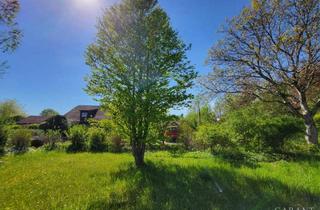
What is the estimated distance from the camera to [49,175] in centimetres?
813

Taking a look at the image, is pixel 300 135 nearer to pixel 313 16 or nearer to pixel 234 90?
pixel 234 90

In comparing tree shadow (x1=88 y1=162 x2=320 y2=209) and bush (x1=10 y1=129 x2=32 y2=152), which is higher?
bush (x1=10 y1=129 x2=32 y2=152)

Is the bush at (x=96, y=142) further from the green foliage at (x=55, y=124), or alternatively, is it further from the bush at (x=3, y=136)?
the green foliage at (x=55, y=124)

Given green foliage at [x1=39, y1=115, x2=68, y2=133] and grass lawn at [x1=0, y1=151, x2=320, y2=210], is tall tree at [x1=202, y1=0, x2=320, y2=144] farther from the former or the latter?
green foliage at [x1=39, y1=115, x2=68, y2=133]

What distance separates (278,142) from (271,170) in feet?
15.3

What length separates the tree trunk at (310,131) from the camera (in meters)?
13.0

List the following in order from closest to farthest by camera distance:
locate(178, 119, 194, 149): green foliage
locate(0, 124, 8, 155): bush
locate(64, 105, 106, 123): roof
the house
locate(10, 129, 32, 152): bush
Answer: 1. locate(0, 124, 8, 155): bush
2. locate(10, 129, 32, 152): bush
3. locate(178, 119, 194, 149): green foliage
4. the house
5. locate(64, 105, 106, 123): roof

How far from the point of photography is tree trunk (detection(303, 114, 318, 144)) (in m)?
13.0

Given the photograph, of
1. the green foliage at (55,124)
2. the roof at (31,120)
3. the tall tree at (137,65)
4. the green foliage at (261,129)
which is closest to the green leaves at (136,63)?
the tall tree at (137,65)

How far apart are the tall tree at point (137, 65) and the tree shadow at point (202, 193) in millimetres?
2482

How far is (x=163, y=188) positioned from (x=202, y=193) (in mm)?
1119

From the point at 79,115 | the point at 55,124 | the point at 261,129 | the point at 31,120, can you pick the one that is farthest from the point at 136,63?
the point at 31,120

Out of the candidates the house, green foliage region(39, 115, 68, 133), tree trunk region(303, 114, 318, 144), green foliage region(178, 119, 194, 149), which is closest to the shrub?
green foliage region(178, 119, 194, 149)

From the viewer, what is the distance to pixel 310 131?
1300cm
